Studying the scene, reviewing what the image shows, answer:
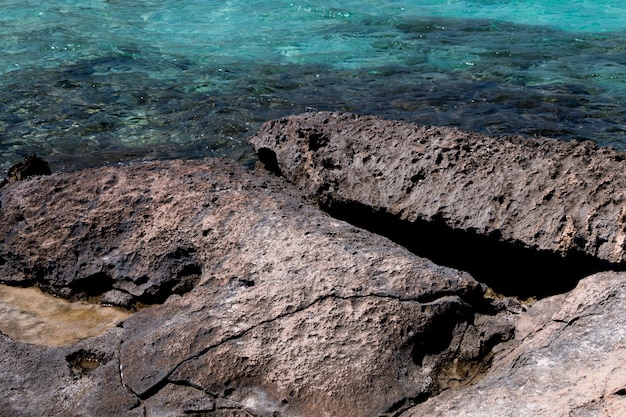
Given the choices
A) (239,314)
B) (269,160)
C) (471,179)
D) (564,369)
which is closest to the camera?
(564,369)

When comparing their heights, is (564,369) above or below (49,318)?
above

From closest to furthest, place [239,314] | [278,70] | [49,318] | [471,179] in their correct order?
[239,314] → [49,318] → [471,179] → [278,70]

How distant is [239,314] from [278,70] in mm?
5875

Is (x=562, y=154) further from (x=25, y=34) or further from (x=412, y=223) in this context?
(x=25, y=34)

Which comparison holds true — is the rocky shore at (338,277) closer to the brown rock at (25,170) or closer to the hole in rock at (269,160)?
the hole in rock at (269,160)

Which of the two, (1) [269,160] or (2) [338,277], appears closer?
(2) [338,277]

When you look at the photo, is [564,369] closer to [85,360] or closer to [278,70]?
[85,360]

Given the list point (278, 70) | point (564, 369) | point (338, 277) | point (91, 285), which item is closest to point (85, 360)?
point (91, 285)

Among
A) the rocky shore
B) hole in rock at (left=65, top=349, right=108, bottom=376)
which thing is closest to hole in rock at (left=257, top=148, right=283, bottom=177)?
the rocky shore

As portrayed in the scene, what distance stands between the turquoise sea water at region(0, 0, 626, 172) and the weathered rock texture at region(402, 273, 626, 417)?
11.8 feet

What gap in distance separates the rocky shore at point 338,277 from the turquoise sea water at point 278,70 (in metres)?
2.23

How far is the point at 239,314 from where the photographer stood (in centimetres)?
311

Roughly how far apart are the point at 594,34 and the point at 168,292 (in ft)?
26.5

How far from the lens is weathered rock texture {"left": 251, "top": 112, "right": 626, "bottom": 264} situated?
3498 mm
